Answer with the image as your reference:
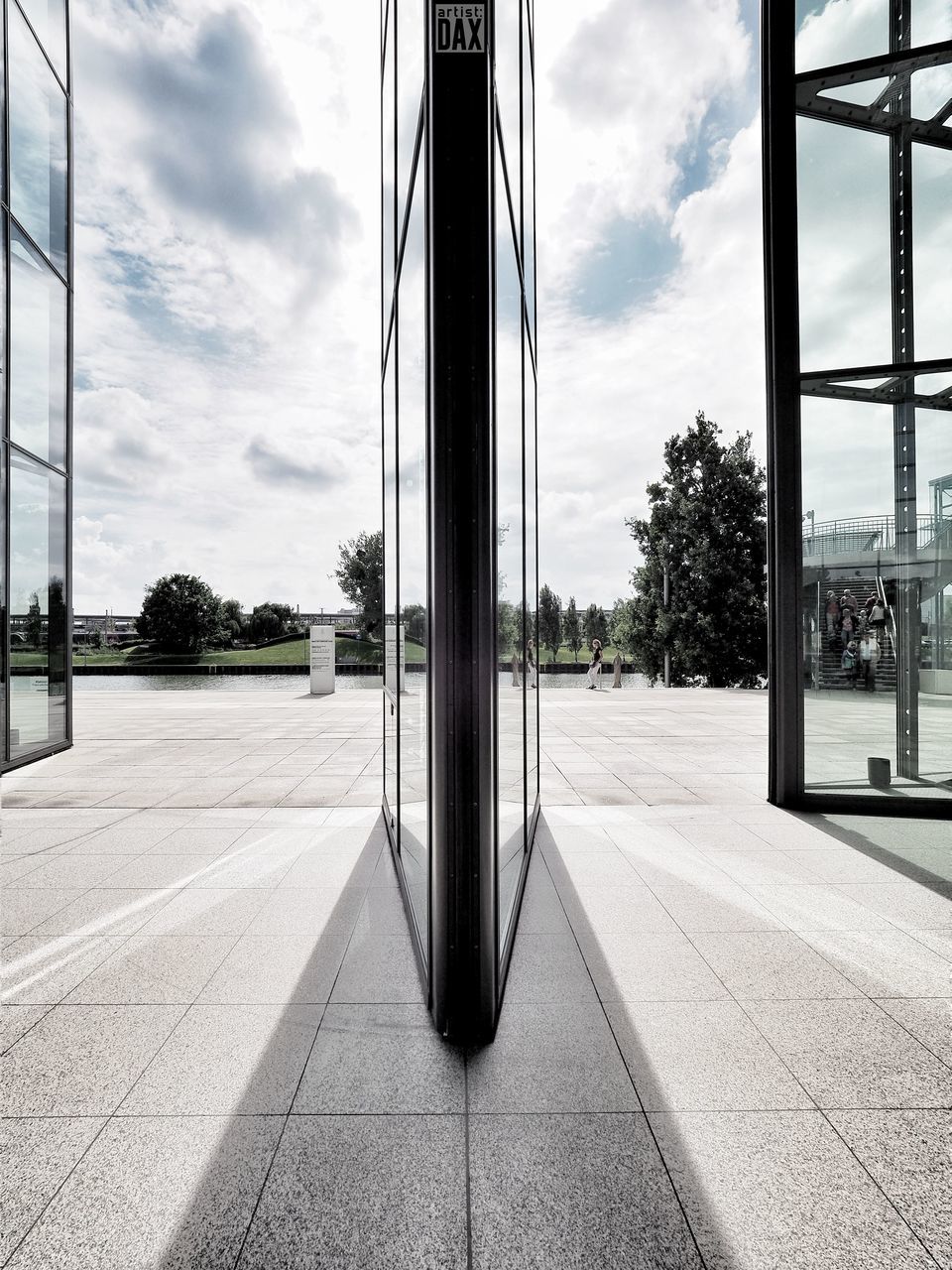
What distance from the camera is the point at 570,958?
3.80m

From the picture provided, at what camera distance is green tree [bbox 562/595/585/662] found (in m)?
52.7

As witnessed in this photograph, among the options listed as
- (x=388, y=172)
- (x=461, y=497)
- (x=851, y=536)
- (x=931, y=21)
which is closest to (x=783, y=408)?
(x=851, y=536)

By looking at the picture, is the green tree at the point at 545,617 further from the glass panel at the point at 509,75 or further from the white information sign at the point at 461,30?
the white information sign at the point at 461,30

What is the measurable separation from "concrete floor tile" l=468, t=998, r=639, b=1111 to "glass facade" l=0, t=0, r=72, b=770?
8560 mm

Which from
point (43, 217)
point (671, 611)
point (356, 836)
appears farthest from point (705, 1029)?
point (671, 611)

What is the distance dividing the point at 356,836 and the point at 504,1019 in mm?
3189

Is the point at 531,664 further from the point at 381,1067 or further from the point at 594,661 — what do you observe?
the point at 594,661

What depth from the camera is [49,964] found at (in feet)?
12.4

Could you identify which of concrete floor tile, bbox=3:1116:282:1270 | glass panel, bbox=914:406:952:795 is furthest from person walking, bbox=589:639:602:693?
concrete floor tile, bbox=3:1116:282:1270

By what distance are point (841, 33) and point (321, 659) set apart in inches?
685

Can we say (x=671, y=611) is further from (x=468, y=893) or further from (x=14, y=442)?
(x=468, y=893)

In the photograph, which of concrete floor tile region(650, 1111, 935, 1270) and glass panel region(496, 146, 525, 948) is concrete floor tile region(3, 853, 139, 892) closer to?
glass panel region(496, 146, 525, 948)

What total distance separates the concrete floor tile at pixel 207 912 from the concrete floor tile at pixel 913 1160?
125 inches

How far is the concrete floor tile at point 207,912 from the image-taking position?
4219 mm
